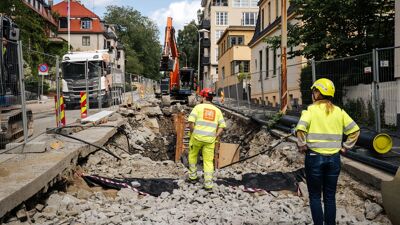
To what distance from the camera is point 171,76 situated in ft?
95.0

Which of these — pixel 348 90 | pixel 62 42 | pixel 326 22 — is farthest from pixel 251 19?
pixel 348 90

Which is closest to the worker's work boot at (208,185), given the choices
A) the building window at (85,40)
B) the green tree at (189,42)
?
the building window at (85,40)

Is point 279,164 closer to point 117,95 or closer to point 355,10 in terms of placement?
point 355,10

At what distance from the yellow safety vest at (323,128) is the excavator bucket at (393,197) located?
68 centimetres

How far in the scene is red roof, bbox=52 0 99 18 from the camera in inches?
3006

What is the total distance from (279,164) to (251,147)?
3996mm

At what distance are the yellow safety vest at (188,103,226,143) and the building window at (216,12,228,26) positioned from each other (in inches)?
2445

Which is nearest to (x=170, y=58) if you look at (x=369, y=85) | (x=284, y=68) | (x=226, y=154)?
(x=284, y=68)

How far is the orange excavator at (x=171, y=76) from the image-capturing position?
2652 cm

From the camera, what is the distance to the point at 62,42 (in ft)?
190

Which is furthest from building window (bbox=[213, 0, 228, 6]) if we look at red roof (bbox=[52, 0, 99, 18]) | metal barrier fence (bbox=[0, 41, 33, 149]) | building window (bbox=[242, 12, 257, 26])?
metal barrier fence (bbox=[0, 41, 33, 149])

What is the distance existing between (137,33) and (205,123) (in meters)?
91.3

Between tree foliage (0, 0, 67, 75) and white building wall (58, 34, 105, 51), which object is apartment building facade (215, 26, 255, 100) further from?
white building wall (58, 34, 105, 51)

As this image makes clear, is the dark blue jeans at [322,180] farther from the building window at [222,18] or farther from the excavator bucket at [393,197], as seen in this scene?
the building window at [222,18]
